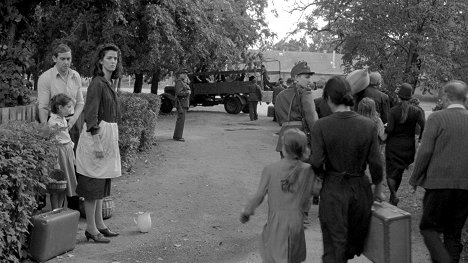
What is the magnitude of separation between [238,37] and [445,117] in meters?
24.3

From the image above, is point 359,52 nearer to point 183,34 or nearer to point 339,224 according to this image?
point 183,34

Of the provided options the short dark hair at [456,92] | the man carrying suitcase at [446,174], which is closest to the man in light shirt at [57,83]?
the man carrying suitcase at [446,174]

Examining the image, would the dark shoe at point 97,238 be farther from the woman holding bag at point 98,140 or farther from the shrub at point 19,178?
the shrub at point 19,178

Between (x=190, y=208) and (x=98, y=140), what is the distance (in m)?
2.46

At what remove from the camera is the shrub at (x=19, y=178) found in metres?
5.21

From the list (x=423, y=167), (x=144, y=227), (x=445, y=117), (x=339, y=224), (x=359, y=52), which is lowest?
(x=144, y=227)

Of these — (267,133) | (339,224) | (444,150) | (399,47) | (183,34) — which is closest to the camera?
(339,224)

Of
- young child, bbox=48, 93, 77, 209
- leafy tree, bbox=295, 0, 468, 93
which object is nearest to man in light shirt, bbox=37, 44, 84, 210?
young child, bbox=48, 93, 77, 209

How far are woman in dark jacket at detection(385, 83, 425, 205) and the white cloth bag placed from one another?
12.2 feet

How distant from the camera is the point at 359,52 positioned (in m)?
16.7

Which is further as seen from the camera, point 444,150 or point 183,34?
point 183,34

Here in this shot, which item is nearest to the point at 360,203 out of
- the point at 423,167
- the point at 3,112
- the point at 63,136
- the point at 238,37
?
the point at 423,167

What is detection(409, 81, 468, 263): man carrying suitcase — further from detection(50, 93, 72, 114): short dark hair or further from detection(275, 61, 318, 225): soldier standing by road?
detection(50, 93, 72, 114): short dark hair

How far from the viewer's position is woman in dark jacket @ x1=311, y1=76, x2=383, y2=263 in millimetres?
4629
